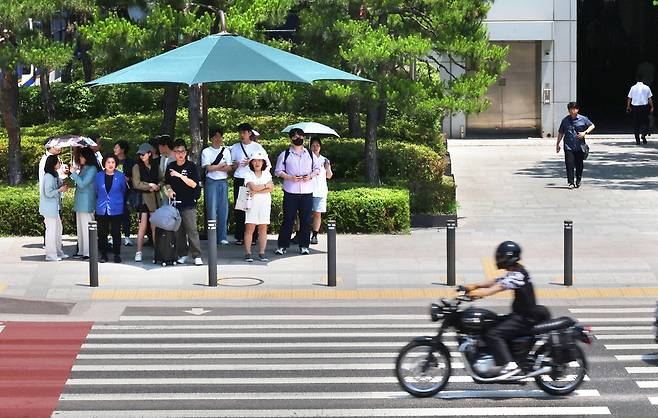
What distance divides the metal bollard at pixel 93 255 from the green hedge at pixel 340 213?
4.02 metres

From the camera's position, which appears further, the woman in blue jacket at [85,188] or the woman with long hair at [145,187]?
the woman with long hair at [145,187]

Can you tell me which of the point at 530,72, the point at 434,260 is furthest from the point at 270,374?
the point at 530,72

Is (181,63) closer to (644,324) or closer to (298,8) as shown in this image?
(298,8)

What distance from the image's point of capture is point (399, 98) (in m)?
20.3

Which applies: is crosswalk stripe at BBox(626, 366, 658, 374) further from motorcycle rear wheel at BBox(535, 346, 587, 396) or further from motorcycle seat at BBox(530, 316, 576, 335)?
motorcycle seat at BBox(530, 316, 576, 335)

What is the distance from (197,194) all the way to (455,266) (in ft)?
12.0

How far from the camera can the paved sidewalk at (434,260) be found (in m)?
16.2

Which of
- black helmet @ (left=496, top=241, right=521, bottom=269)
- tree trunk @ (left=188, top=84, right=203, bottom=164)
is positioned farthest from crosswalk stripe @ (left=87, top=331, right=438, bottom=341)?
tree trunk @ (left=188, top=84, right=203, bottom=164)

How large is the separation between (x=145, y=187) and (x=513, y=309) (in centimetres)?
836

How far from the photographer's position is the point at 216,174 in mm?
18844

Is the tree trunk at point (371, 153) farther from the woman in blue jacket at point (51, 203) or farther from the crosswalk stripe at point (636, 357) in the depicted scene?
the crosswalk stripe at point (636, 357)

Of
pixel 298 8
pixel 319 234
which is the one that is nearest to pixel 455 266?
pixel 319 234

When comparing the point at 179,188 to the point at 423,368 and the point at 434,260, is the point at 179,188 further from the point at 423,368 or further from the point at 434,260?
A: the point at 423,368

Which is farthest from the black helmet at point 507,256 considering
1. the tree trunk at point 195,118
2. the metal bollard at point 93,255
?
the tree trunk at point 195,118
